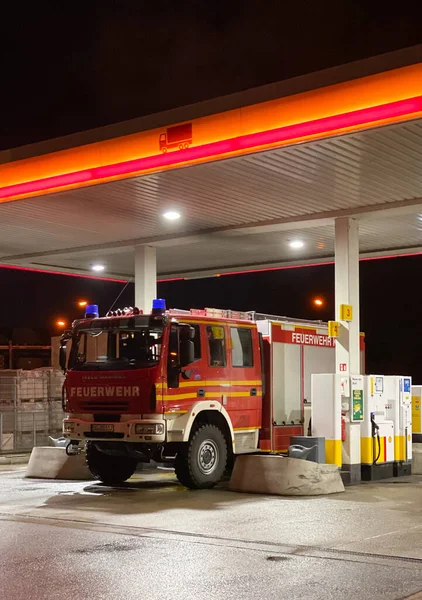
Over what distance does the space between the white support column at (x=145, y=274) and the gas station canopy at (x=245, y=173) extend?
0.65ft

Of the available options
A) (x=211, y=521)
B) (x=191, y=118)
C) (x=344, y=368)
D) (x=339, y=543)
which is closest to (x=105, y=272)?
(x=344, y=368)

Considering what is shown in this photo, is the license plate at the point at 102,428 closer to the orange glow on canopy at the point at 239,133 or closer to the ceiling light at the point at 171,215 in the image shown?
the orange glow on canopy at the point at 239,133

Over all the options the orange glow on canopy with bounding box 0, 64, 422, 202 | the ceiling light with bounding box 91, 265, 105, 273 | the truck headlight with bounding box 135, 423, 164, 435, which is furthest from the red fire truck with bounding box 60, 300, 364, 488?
the ceiling light with bounding box 91, 265, 105, 273

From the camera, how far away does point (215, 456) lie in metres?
13.8

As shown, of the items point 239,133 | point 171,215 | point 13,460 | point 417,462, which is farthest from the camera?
point 13,460

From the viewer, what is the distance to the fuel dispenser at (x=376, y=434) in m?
14.6

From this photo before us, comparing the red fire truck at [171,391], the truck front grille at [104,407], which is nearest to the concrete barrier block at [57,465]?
the red fire truck at [171,391]

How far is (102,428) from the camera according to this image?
43.4 feet

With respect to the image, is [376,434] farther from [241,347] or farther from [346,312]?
[241,347]

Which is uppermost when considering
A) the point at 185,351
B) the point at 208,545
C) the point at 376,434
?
the point at 185,351

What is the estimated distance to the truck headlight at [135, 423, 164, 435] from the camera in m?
12.8

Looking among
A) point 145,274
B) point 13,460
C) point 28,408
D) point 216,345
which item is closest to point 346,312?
point 216,345

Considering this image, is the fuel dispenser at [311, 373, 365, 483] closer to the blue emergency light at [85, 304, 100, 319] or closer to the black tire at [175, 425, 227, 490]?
the black tire at [175, 425, 227, 490]

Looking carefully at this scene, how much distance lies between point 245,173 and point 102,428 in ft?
14.1
